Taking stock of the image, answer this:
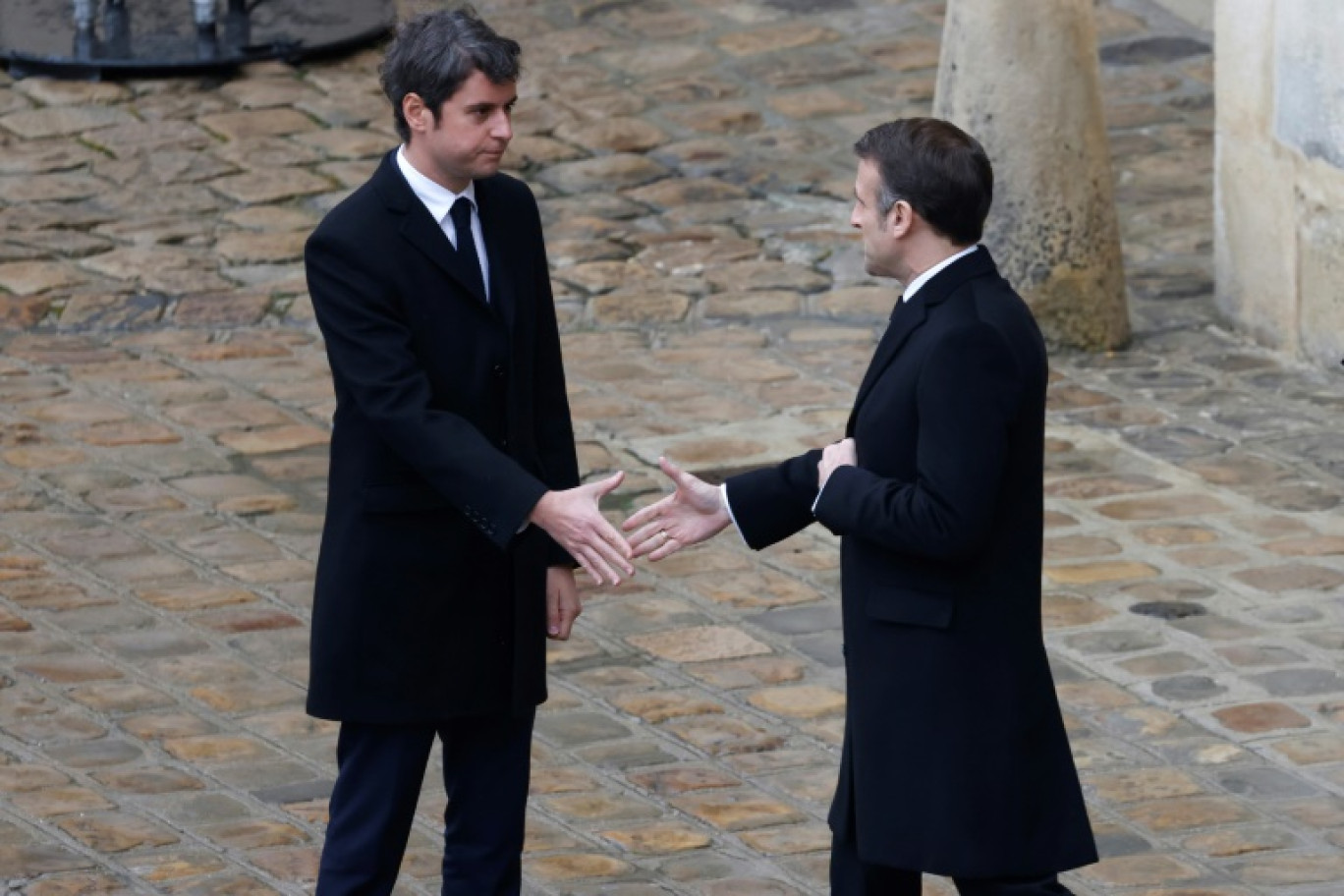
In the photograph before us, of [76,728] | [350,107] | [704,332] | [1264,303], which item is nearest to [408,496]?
[76,728]

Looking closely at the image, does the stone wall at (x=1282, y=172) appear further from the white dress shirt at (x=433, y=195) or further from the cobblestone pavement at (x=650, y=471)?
the white dress shirt at (x=433, y=195)

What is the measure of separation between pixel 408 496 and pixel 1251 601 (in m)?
3.05

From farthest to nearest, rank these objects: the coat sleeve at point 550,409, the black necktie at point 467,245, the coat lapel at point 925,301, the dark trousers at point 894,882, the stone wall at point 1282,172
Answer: the stone wall at point 1282,172 → the coat sleeve at point 550,409 → the black necktie at point 467,245 → the dark trousers at point 894,882 → the coat lapel at point 925,301

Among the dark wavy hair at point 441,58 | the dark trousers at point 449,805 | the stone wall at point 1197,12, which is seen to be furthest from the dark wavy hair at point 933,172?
the stone wall at point 1197,12

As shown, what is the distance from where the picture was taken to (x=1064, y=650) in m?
6.35

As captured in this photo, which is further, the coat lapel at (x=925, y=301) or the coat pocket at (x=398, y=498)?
the coat pocket at (x=398, y=498)

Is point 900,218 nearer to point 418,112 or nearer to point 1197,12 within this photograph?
point 418,112

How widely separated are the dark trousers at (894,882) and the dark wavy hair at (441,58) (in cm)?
138

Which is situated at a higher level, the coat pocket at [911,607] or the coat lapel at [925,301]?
the coat lapel at [925,301]

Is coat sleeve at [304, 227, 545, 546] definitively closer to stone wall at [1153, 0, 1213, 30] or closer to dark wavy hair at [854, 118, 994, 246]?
dark wavy hair at [854, 118, 994, 246]

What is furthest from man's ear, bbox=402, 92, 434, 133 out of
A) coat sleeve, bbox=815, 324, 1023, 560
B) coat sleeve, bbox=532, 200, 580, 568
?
coat sleeve, bbox=815, 324, 1023, 560

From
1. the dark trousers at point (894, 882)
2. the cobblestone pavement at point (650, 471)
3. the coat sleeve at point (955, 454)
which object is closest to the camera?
the coat sleeve at point (955, 454)

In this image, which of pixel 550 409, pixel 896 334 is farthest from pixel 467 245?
pixel 896 334

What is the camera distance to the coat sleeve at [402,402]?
13.7 ft
